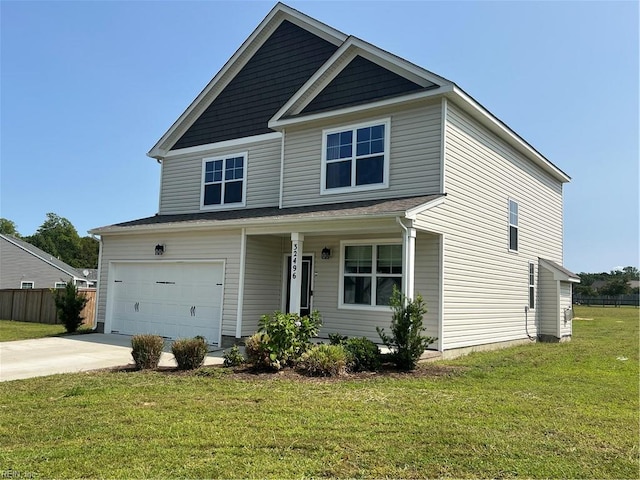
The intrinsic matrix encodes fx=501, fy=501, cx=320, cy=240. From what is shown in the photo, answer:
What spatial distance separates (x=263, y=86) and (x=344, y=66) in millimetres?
3432

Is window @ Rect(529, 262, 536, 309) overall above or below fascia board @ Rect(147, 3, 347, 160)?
below

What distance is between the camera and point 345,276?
41.1ft

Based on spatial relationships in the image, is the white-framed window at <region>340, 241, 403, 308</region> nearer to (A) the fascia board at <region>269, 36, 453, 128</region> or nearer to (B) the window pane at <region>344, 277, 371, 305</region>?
(B) the window pane at <region>344, 277, 371, 305</region>

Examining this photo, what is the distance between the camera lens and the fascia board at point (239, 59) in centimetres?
1451

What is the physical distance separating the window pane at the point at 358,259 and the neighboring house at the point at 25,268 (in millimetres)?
28963

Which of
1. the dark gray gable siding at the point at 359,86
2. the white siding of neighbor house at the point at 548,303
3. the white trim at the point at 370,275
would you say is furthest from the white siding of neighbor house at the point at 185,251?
the white siding of neighbor house at the point at 548,303

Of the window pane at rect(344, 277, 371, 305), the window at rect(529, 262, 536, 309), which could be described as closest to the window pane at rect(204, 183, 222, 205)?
the window pane at rect(344, 277, 371, 305)

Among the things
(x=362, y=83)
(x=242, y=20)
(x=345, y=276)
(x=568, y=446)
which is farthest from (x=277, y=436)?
(x=242, y=20)

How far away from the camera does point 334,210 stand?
37.3ft

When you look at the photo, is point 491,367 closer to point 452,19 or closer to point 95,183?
point 452,19

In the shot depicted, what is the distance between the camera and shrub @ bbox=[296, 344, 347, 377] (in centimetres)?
839

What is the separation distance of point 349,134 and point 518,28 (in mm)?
4619

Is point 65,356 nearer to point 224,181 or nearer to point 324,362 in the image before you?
point 324,362

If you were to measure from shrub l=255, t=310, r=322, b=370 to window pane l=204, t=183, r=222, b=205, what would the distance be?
288 inches
